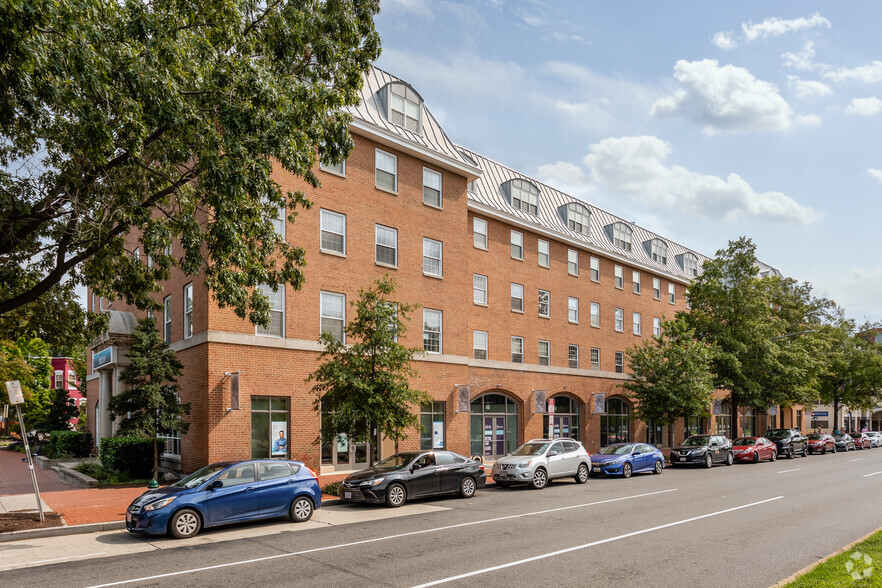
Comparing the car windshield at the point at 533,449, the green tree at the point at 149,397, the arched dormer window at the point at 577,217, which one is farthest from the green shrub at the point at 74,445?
the arched dormer window at the point at 577,217

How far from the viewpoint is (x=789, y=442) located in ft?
129

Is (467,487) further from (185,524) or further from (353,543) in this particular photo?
(185,524)

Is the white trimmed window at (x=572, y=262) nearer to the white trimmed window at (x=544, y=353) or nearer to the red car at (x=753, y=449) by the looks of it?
the white trimmed window at (x=544, y=353)

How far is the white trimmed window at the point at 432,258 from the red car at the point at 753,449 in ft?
62.4

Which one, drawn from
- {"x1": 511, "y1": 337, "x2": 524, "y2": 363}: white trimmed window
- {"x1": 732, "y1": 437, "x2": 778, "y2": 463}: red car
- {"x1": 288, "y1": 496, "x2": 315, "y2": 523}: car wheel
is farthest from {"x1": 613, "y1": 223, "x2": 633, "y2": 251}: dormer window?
{"x1": 288, "y1": 496, "x2": 315, "y2": 523}: car wheel

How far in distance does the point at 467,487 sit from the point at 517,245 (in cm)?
1723

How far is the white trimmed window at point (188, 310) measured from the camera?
2186 cm

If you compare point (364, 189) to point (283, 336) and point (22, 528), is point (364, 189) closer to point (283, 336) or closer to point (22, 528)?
point (283, 336)

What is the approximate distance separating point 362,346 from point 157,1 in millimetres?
10418

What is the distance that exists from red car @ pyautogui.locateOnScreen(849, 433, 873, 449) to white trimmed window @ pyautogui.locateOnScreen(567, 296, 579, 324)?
30762 millimetres

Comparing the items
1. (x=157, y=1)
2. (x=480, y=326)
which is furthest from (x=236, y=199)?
(x=480, y=326)

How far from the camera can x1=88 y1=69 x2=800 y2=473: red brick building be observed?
20969mm

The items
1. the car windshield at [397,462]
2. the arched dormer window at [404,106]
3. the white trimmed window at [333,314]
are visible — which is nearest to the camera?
the car windshield at [397,462]

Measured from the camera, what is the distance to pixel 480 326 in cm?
3047
